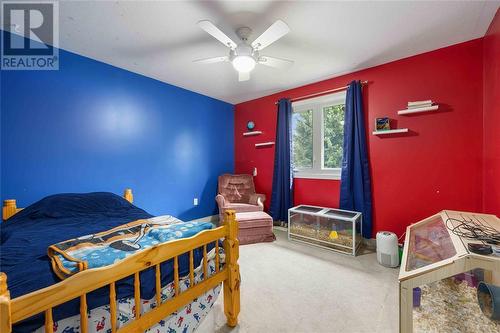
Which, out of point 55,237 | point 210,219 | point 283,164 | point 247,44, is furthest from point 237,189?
point 55,237

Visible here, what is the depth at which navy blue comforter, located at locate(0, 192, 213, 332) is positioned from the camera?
95 centimetres

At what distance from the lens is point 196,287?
1.31 metres

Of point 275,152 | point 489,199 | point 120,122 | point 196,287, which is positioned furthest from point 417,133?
point 120,122

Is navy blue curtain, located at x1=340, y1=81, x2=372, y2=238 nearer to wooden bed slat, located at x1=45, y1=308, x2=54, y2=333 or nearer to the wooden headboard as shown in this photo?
wooden bed slat, located at x1=45, y1=308, x2=54, y2=333

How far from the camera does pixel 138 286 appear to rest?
1050 millimetres

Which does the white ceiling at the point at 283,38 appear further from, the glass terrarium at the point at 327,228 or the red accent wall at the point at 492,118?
the glass terrarium at the point at 327,228

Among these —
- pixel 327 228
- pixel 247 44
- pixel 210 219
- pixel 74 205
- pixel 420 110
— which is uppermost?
pixel 247 44

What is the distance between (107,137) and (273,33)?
2.42m

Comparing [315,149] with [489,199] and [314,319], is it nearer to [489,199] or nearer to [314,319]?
[489,199]

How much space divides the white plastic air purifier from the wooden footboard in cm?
185

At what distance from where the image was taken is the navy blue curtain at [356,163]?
2904mm

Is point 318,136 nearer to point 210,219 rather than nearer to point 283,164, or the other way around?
point 283,164

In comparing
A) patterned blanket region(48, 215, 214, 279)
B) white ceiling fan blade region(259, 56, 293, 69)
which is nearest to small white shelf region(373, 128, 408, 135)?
white ceiling fan blade region(259, 56, 293, 69)

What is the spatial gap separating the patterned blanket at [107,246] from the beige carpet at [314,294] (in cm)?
81
